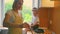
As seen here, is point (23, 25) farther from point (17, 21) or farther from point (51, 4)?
point (51, 4)

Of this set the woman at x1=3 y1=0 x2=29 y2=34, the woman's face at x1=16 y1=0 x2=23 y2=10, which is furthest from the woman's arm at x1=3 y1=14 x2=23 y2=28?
the woman's face at x1=16 y1=0 x2=23 y2=10

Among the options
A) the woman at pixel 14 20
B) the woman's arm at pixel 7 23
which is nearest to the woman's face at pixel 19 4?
the woman at pixel 14 20

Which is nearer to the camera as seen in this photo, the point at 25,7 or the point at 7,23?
the point at 7,23

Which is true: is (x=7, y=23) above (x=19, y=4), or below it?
below

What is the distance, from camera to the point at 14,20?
1.64 m

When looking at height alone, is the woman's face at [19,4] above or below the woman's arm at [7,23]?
above

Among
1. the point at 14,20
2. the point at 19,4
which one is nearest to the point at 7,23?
the point at 14,20

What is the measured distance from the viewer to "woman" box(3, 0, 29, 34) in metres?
1.63

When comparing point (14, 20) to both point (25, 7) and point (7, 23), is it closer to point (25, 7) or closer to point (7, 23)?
point (7, 23)

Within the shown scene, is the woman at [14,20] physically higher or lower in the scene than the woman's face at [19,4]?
lower

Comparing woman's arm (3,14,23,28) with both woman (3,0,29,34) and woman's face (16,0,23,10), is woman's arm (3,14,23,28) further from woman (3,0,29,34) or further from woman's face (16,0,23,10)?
woman's face (16,0,23,10)

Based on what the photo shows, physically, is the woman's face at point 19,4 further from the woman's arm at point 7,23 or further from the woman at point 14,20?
the woman's arm at point 7,23

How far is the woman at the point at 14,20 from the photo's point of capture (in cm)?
163

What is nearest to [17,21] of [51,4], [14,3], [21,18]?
[21,18]
